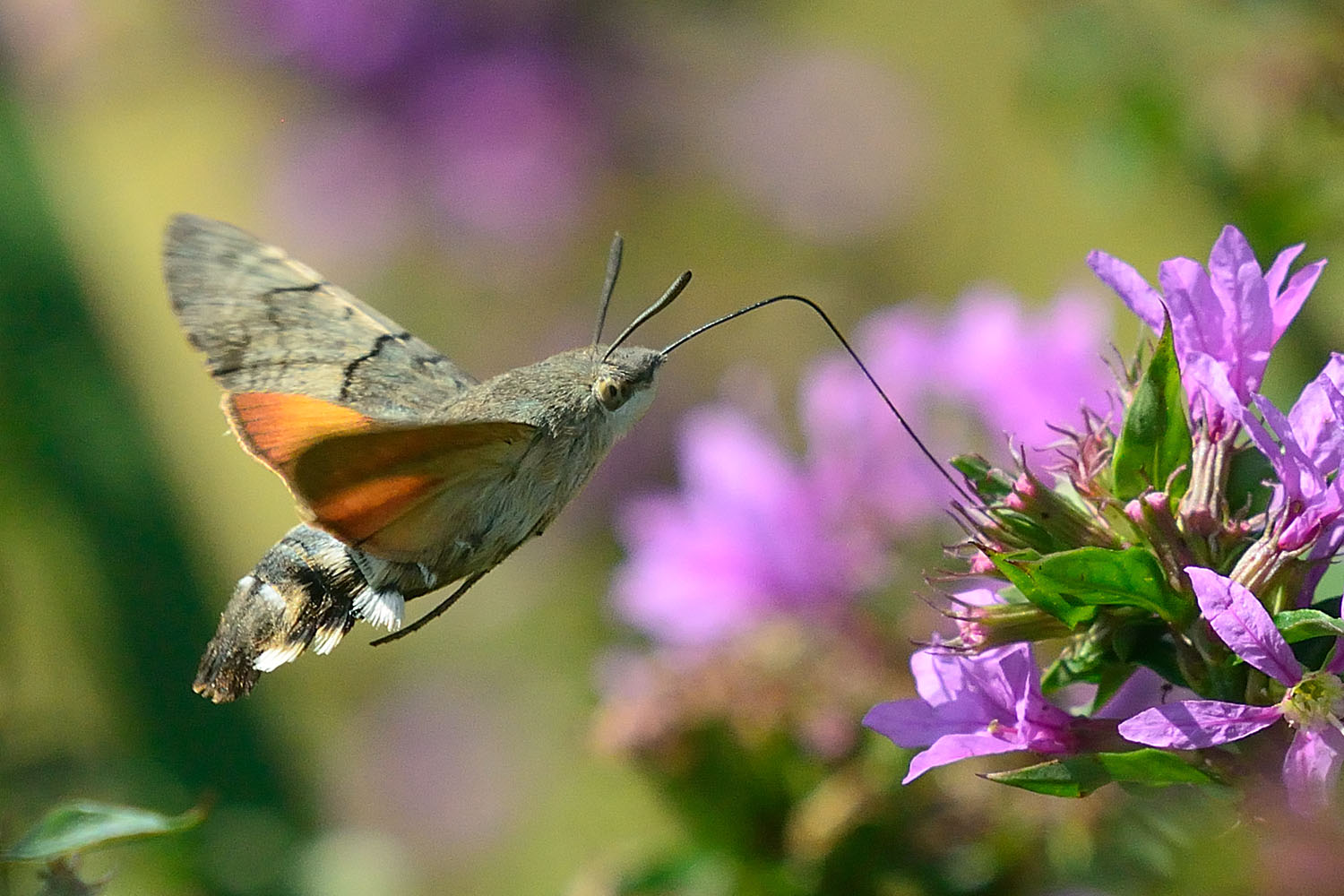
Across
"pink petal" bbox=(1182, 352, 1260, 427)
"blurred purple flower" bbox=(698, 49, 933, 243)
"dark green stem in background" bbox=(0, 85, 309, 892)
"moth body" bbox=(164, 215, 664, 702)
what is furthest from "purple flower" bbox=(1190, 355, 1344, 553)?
"blurred purple flower" bbox=(698, 49, 933, 243)

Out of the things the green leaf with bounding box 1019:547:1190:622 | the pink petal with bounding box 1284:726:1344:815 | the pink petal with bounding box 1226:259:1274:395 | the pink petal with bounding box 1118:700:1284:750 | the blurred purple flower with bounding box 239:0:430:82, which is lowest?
Answer: the pink petal with bounding box 1284:726:1344:815

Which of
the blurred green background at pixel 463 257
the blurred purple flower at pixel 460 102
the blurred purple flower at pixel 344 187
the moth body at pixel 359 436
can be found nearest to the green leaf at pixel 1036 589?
the moth body at pixel 359 436

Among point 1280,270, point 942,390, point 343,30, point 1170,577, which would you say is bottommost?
point 942,390

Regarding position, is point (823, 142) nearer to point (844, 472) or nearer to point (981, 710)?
point (844, 472)

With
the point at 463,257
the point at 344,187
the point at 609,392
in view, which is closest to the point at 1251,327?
the point at 609,392

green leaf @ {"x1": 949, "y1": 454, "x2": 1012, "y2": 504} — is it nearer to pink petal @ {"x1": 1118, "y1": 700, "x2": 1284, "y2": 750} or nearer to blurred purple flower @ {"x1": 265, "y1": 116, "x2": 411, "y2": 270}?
pink petal @ {"x1": 1118, "y1": 700, "x2": 1284, "y2": 750}
